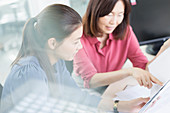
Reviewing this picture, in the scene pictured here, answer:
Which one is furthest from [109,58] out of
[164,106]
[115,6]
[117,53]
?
[164,106]

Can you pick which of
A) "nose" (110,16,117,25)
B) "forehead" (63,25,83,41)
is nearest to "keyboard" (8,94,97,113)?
"forehead" (63,25,83,41)

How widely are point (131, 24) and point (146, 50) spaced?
11 centimetres

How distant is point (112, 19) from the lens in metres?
0.57

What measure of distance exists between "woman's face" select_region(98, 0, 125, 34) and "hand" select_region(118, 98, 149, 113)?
0.21 m

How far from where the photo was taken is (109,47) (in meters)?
0.65

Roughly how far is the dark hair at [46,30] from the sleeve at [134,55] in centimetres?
31

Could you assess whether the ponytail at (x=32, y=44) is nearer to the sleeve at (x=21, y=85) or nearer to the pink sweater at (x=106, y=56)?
the sleeve at (x=21, y=85)

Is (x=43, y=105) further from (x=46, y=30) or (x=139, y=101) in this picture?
(x=139, y=101)

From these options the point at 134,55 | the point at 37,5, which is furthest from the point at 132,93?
the point at 37,5

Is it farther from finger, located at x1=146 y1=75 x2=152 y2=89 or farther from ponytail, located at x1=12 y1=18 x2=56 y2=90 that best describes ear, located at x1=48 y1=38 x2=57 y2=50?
finger, located at x1=146 y1=75 x2=152 y2=89

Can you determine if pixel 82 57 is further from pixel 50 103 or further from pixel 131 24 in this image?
pixel 131 24

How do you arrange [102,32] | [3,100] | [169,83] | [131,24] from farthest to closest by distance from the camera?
[131,24]
[102,32]
[169,83]
[3,100]

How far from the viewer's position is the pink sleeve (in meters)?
0.54

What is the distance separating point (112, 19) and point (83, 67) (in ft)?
0.51
